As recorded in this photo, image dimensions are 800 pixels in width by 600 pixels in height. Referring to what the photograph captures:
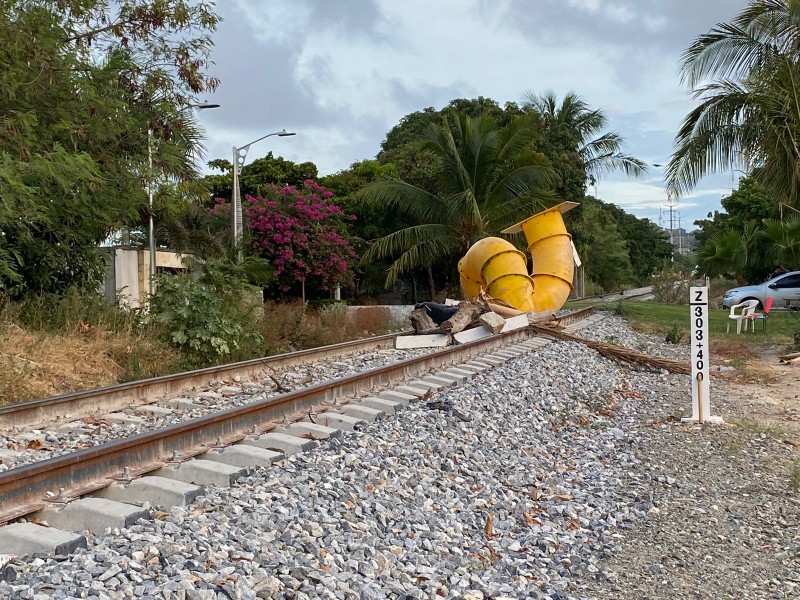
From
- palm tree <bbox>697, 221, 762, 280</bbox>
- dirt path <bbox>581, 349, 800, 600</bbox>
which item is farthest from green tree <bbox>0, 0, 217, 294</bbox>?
palm tree <bbox>697, 221, 762, 280</bbox>

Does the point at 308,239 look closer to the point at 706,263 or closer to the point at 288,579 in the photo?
the point at 288,579

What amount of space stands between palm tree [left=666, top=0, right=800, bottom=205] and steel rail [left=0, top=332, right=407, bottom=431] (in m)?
10.8

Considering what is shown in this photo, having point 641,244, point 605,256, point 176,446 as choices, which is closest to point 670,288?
point 176,446

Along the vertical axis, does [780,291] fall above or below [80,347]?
above

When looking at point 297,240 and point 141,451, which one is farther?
point 297,240

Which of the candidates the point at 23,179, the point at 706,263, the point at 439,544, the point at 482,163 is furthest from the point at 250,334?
the point at 706,263

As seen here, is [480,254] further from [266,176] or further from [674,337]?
[266,176]

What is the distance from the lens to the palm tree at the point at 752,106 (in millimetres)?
15508

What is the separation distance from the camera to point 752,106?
52.5ft

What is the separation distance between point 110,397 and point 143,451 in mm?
3145

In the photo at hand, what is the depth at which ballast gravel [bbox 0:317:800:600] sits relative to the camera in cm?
359

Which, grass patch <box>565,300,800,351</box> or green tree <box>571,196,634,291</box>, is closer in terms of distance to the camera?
grass patch <box>565,300,800,351</box>

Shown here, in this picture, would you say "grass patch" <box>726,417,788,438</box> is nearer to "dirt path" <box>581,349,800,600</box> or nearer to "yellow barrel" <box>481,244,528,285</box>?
"dirt path" <box>581,349,800,600</box>

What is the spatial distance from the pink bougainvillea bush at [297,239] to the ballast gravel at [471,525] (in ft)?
51.2
